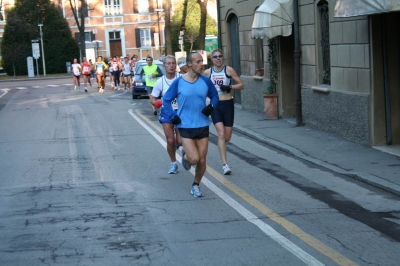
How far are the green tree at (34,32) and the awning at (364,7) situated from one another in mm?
58065

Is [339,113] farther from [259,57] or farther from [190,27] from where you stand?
[190,27]

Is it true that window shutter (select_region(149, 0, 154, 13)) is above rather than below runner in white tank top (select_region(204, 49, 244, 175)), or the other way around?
above

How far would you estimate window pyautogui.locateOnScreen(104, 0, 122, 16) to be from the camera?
7438 centimetres

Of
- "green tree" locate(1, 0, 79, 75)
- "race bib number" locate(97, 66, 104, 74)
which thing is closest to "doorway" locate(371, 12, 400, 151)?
"race bib number" locate(97, 66, 104, 74)

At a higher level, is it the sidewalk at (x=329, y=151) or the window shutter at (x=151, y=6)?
the window shutter at (x=151, y=6)

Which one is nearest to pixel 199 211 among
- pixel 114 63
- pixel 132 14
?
pixel 114 63

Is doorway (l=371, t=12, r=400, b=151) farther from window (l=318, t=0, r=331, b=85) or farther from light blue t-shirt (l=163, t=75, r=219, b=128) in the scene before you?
light blue t-shirt (l=163, t=75, r=219, b=128)

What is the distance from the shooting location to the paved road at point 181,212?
6.45 metres

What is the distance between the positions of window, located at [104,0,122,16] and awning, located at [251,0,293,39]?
193 ft

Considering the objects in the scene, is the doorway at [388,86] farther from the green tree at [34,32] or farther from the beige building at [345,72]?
the green tree at [34,32]

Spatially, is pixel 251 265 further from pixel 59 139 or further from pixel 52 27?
pixel 52 27

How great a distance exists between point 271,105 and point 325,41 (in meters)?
3.54

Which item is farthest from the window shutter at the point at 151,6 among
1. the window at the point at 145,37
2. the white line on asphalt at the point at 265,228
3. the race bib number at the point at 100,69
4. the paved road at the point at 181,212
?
the white line on asphalt at the point at 265,228

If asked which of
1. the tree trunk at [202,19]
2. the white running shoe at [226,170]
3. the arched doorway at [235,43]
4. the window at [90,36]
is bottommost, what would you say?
the white running shoe at [226,170]
